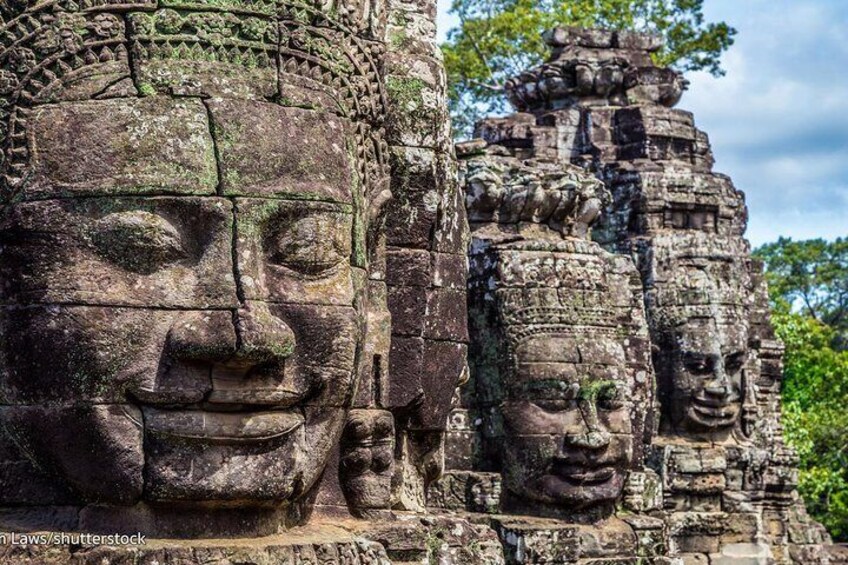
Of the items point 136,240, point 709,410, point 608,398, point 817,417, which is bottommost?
point 817,417

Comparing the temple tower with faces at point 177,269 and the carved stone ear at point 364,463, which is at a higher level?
the temple tower with faces at point 177,269

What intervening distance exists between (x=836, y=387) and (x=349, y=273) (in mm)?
26878

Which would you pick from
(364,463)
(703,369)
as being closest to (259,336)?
(364,463)

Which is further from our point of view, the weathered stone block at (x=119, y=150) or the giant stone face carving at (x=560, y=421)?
the giant stone face carving at (x=560, y=421)

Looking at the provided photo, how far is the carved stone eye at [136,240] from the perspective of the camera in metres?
Result: 5.54

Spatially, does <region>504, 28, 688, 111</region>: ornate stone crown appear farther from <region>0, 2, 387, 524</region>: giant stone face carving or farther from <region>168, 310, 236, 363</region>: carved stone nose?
<region>168, 310, 236, 363</region>: carved stone nose

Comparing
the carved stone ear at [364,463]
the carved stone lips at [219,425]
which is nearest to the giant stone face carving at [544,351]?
the carved stone ear at [364,463]

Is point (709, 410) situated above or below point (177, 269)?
below

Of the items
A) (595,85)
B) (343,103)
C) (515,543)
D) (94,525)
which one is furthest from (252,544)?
(595,85)

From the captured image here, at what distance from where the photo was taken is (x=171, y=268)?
5.63 metres

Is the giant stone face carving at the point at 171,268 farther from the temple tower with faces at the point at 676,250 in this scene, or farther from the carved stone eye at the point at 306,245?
the temple tower with faces at the point at 676,250

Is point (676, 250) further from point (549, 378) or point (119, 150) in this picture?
point (119, 150)

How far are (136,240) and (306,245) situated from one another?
1.96ft

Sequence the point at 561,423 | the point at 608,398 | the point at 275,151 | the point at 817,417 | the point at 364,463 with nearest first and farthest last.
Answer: the point at 275,151 < the point at 364,463 < the point at 561,423 < the point at 608,398 < the point at 817,417
